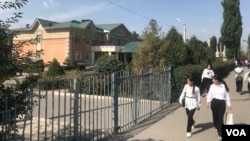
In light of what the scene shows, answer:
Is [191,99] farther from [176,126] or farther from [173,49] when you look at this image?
[173,49]

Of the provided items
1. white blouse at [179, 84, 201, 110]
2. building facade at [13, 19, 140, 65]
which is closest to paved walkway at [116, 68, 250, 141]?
white blouse at [179, 84, 201, 110]

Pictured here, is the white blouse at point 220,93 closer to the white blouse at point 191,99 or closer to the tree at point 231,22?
the white blouse at point 191,99

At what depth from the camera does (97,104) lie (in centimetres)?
798

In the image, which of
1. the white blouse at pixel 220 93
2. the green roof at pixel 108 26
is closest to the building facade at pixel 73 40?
the green roof at pixel 108 26

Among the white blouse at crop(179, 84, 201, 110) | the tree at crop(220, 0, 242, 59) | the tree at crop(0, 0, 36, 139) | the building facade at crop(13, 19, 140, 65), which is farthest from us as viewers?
the building facade at crop(13, 19, 140, 65)

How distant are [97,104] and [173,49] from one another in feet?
47.5

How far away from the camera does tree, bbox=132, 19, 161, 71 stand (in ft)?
78.0

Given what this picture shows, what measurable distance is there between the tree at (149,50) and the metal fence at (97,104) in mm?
10971

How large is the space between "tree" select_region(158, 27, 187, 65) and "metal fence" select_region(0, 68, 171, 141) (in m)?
8.75

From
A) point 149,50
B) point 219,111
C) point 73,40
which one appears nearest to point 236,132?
point 219,111

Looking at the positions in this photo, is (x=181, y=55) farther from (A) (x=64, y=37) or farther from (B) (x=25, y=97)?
(A) (x=64, y=37)

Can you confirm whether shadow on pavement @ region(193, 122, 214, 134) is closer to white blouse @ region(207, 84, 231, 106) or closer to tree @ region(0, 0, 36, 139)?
white blouse @ region(207, 84, 231, 106)

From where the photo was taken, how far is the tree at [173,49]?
21.3m

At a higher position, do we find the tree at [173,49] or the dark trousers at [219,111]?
the tree at [173,49]
